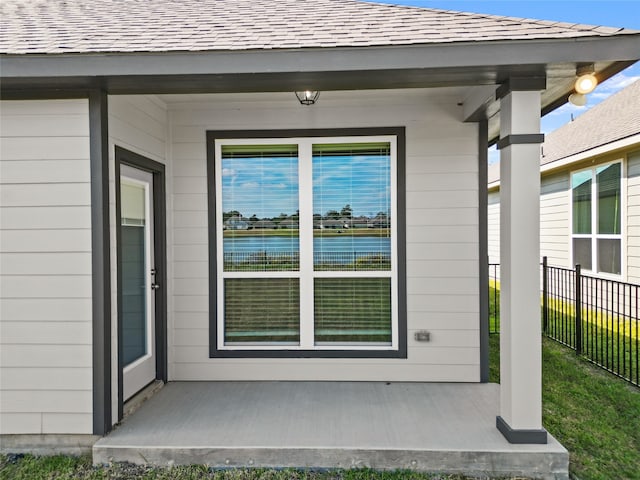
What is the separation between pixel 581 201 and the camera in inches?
319

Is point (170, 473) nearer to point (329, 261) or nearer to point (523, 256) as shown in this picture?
point (329, 261)

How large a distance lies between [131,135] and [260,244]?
1434 millimetres

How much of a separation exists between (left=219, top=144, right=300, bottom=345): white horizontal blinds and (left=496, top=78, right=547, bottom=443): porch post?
1.91m

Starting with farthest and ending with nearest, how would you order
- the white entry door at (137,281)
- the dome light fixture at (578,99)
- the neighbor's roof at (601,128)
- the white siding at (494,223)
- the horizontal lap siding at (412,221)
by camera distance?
1. the white siding at (494,223)
2. the neighbor's roof at (601,128)
3. the horizontal lap siding at (412,221)
4. the white entry door at (137,281)
5. the dome light fixture at (578,99)

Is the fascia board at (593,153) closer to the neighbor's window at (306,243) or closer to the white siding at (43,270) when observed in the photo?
the neighbor's window at (306,243)

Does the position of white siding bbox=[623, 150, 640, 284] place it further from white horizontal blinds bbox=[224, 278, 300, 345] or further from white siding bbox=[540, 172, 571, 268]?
white horizontal blinds bbox=[224, 278, 300, 345]

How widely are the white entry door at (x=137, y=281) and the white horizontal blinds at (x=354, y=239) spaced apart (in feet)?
4.87

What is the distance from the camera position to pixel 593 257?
7.61m

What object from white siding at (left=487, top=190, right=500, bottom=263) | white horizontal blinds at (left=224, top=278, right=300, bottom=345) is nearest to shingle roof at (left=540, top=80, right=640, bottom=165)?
white siding at (left=487, top=190, right=500, bottom=263)

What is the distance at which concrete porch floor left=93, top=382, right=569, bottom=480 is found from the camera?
2660 mm

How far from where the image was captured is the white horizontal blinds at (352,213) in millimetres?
3975

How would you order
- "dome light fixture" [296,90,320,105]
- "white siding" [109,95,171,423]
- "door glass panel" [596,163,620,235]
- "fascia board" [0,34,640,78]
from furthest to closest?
1. "door glass panel" [596,163,620,235]
2. "dome light fixture" [296,90,320,105]
3. "white siding" [109,95,171,423]
4. "fascia board" [0,34,640,78]

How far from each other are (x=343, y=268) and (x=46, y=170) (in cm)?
247

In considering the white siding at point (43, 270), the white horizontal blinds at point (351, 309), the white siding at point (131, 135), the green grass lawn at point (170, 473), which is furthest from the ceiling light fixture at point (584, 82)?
the white siding at point (43, 270)
